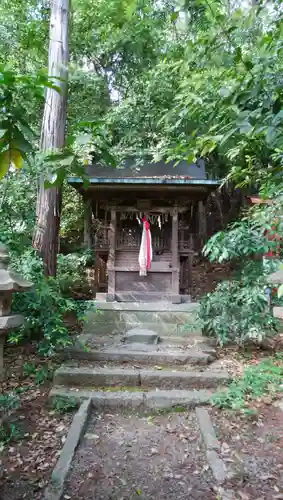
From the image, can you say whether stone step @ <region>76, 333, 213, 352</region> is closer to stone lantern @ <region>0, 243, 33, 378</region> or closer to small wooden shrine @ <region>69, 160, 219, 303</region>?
small wooden shrine @ <region>69, 160, 219, 303</region>

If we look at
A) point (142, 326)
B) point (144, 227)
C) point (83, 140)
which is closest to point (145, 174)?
point (144, 227)

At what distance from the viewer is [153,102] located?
8547mm

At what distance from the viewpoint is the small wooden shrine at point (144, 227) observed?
285 inches

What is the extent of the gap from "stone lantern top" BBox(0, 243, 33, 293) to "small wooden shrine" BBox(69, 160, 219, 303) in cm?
489

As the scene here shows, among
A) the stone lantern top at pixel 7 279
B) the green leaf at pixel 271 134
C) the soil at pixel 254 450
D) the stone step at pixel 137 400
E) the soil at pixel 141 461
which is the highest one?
the green leaf at pixel 271 134

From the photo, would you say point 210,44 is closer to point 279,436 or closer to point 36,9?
point 279,436

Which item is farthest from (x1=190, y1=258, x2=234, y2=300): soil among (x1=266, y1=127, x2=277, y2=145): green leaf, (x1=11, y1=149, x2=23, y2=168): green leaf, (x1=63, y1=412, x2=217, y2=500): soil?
(x1=11, y1=149, x2=23, y2=168): green leaf

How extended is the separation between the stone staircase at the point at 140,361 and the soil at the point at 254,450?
0.57m

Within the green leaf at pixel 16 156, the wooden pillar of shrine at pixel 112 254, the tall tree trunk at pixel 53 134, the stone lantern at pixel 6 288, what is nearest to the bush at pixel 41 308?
the tall tree trunk at pixel 53 134

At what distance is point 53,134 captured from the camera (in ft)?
18.5

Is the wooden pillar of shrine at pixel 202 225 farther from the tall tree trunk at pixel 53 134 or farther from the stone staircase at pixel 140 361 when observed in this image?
the tall tree trunk at pixel 53 134

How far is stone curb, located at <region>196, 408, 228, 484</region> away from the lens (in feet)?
9.37

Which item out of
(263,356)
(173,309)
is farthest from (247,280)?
(173,309)

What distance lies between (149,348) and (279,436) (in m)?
2.52
